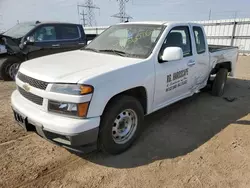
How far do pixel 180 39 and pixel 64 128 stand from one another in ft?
9.15

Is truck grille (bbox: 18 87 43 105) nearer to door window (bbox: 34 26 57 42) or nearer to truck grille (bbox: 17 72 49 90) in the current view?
truck grille (bbox: 17 72 49 90)

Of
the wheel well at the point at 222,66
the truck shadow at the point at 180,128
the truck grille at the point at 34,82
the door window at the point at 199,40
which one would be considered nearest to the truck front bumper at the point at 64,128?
the truck grille at the point at 34,82

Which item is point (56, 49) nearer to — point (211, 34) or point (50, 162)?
point (50, 162)

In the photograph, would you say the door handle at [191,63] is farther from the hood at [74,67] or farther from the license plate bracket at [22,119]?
the license plate bracket at [22,119]

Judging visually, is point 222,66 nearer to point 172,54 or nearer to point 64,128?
point 172,54

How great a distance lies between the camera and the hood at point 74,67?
2.71 meters

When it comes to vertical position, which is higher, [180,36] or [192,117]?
[180,36]

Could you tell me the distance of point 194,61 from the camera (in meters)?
4.41

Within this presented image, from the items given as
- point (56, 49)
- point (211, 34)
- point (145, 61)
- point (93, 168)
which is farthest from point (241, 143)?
point (211, 34)

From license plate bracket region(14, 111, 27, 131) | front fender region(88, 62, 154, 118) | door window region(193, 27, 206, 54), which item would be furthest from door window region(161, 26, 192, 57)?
license plate bracket region(14, 111, 27, 131)

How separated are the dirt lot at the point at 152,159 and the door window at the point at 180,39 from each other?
141 centimetres

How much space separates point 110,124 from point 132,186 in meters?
0.80

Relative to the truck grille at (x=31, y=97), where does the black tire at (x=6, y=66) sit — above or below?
below

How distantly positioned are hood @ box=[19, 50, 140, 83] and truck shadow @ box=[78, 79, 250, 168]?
1232 mm
